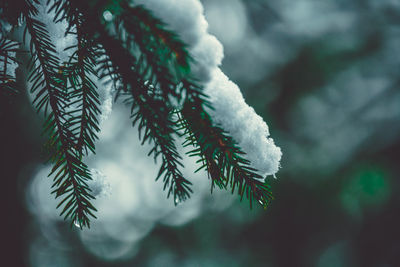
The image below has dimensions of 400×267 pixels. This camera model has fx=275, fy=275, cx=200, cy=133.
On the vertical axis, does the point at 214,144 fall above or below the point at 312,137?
below

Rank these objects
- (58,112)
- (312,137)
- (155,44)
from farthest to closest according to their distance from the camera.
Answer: (312,137), (58,112), (155,44)

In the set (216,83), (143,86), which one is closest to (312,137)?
(216,83)

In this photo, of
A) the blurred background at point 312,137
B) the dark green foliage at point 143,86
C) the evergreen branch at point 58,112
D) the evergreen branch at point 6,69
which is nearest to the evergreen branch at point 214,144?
the dark green foliage at point 143,86

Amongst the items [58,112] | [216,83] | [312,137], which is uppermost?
[312,137]

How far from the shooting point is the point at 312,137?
5.94 metres

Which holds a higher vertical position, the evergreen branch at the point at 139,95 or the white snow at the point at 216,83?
the white snow at the point at 216,83

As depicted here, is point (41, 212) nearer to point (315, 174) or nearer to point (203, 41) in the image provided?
point (315, 174)

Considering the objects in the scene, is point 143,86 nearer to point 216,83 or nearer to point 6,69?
point 216,83

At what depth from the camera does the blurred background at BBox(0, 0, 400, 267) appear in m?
5.69

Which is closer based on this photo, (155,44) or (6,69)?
(155,44)

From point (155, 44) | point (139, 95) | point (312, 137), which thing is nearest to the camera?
point (155, 44)

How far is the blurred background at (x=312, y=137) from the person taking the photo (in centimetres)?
569

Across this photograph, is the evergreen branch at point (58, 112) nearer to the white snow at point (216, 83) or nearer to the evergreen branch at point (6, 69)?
the evergreen branch at point (6, 69)

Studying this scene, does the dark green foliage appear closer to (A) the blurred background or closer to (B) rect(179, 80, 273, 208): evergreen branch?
(B) rect(179, 80, 273, 208): evergreen branch
